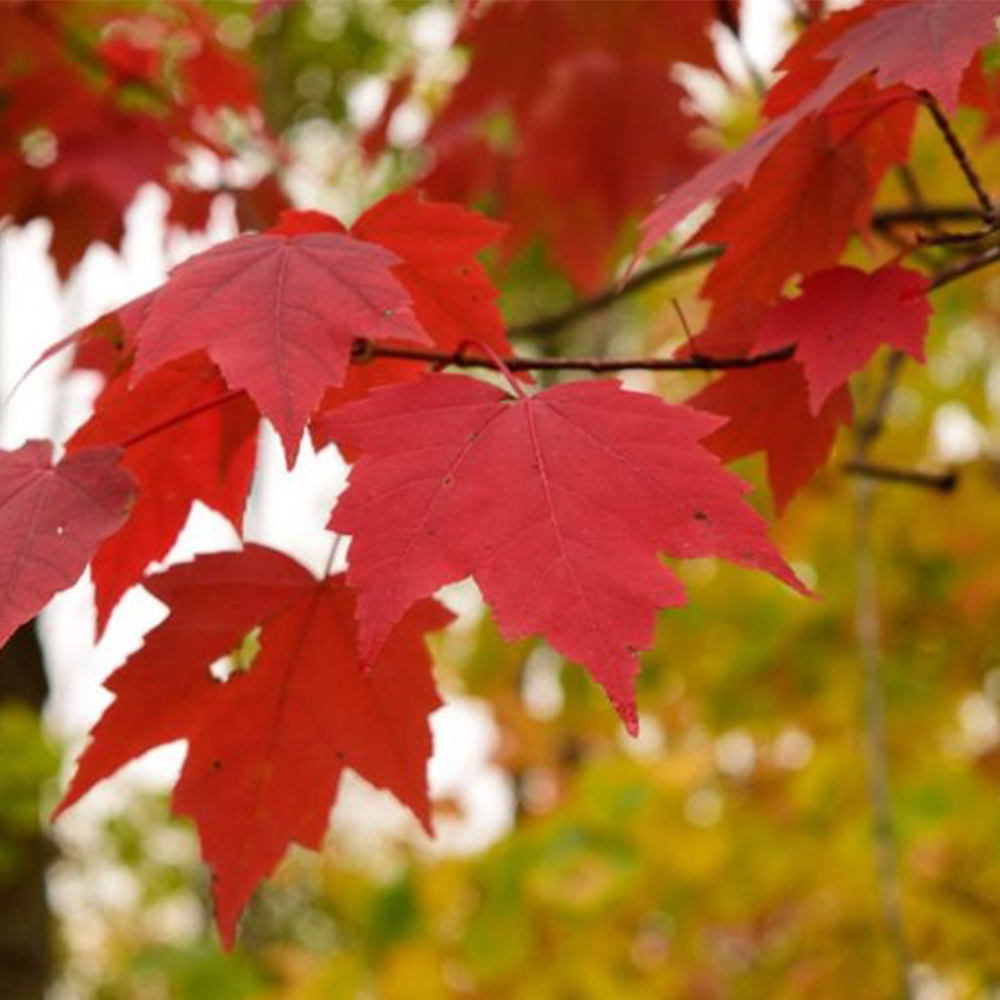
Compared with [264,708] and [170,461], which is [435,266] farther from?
[264,708]

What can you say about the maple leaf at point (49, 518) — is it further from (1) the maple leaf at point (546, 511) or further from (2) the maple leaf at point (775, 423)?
(2) the maple leaf at point (775, 423)

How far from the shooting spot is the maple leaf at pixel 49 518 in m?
0.75

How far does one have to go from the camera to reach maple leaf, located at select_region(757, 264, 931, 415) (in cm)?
92

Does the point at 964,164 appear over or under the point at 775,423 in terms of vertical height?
over

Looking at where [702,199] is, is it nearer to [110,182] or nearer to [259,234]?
[259,234]

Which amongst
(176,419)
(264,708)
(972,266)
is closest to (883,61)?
(972,266)

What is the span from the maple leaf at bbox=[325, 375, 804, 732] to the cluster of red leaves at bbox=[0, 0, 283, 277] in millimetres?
1142

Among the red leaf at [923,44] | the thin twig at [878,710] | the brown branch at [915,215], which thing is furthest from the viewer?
the thin twig at [878,710]

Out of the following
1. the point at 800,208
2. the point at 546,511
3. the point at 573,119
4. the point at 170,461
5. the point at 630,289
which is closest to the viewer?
the point at 546,511

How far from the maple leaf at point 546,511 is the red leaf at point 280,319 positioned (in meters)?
0.04

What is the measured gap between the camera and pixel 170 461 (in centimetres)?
99

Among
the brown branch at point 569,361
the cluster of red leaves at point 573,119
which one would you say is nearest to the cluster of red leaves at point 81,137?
the cluster of red leaves at point 573,119

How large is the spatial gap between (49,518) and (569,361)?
35 centimetres

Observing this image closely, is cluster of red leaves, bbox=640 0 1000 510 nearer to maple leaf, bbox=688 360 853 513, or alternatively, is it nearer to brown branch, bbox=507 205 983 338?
maple leaf, bbox=688 360 853 513
